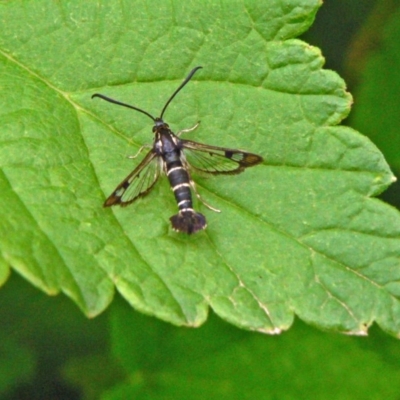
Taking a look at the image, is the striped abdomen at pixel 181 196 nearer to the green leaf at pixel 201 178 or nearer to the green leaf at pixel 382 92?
the green leaf at pixel 201 178

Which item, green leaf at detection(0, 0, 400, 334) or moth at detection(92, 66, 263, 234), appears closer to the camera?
green leaf at detection(0, 0, 400, 334)

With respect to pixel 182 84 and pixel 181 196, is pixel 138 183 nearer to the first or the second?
pixel 181 196

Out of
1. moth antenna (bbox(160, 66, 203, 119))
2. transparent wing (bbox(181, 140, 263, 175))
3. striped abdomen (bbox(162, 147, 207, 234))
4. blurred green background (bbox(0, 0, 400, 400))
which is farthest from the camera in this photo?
blurred green background (bbox(0, 0, 400, 400))

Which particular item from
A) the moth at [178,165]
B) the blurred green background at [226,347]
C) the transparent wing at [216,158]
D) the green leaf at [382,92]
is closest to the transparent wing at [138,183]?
the moth at [178,165]

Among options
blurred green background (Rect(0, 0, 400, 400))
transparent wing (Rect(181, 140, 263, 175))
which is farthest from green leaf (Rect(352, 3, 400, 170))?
transparent wing (Rect(181, 140, 263, 175))

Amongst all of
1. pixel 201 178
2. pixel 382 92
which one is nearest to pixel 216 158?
pixel 201 178

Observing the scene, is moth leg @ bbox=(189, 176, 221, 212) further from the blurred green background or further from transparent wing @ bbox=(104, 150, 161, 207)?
the blurred green background
